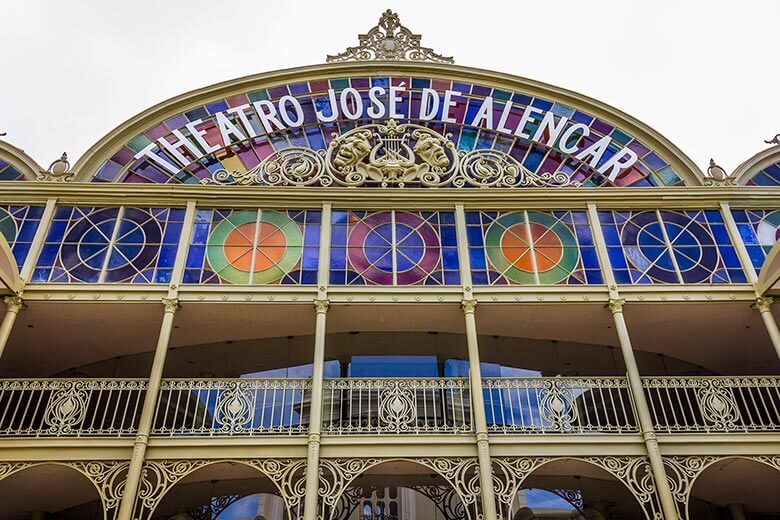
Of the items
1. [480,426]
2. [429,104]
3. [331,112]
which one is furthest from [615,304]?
[331,112]

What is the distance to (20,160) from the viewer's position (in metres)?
14.4

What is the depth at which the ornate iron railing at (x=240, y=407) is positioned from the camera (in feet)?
37.0

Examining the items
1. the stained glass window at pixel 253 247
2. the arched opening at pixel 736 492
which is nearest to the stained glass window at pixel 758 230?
the arched opening at pixel 736 492

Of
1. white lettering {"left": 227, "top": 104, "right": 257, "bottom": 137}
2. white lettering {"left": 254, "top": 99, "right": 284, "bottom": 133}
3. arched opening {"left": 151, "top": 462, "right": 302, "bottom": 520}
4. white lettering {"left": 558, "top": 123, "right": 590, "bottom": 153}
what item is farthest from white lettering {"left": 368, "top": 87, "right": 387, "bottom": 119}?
arched opening {"left": 151, "top": 462, "right": 302, "bottom": 520}

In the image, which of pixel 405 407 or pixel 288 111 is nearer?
pixel 405 407

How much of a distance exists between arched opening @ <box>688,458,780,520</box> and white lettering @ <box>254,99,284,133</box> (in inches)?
489

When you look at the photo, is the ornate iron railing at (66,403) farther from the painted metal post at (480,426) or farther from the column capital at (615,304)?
the column capital at (615,304)

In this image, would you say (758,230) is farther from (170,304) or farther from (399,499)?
(170,304)

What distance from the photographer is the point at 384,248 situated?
13.4 meters

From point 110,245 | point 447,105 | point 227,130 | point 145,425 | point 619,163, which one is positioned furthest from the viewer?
point 447,105

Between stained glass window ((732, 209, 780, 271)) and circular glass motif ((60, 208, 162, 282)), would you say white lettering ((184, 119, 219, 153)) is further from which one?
stained glass window ((732, 209, 780, 271))

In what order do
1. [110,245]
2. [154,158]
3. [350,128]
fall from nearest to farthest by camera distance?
[110,245]
[154,158]
[350,128]

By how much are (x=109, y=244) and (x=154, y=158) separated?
282 centimetres

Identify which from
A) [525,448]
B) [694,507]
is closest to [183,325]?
[525,448]
